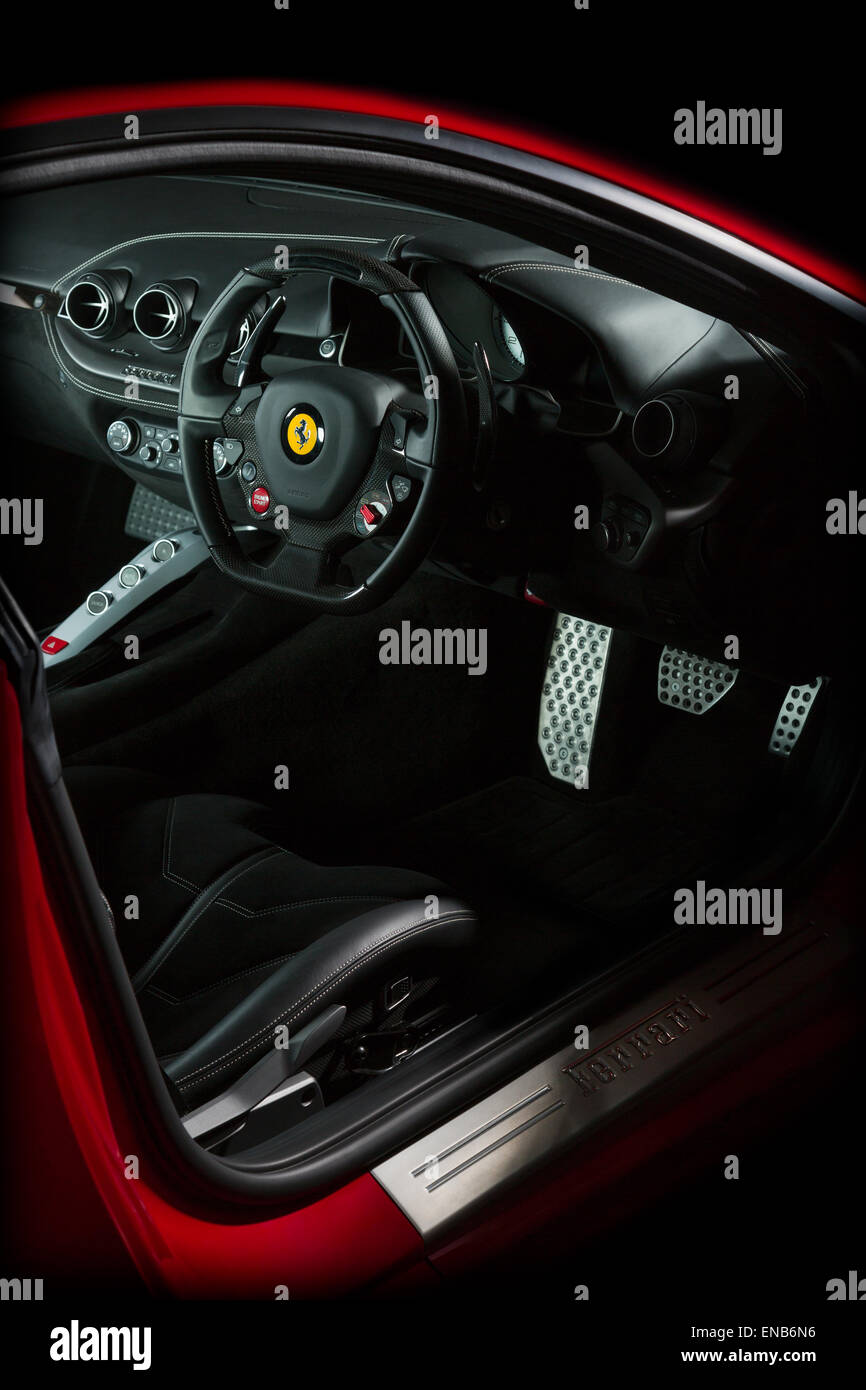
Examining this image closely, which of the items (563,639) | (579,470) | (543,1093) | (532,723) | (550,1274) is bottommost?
(550,1274)

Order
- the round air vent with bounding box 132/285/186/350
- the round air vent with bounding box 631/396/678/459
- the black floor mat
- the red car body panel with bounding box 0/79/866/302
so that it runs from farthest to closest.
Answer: the round air vent with bounding box 132/285/186/350
the black floor mat
the round air vent with bounding box 631/396/678/459
the red car body panel with bounding box 0/79/866/302

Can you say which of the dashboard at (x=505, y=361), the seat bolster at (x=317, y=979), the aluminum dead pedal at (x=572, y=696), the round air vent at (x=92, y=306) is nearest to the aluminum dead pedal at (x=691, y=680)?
the aluminum dead pedal at (x=572, y=696)

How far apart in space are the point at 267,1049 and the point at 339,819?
107 centimetres

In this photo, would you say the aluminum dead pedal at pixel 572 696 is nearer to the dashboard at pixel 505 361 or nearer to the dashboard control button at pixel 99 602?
the dashboard at pixel 505 361

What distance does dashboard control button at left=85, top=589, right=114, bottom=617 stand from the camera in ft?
8.11

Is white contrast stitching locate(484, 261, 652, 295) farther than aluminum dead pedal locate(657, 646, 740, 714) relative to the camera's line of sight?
No

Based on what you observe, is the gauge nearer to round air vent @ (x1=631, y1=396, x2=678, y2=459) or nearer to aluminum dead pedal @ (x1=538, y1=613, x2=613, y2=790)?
round air vent @ (x1=631, y1=396, x2=678, y2=459)

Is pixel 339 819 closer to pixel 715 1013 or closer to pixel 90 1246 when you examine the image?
pixel 715 1013

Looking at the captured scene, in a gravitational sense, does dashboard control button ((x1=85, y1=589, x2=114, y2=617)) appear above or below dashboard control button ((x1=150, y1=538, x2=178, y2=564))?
below

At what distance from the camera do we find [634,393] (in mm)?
1669

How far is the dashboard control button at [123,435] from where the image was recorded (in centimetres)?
246

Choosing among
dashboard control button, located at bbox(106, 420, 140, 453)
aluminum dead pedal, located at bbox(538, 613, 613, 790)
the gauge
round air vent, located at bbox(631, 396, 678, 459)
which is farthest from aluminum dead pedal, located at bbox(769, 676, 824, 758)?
dashboard control button, located at bbox(106, 420, 140, 453)

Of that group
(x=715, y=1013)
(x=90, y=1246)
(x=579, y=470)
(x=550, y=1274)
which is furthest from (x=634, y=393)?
(x=90, y=1246)

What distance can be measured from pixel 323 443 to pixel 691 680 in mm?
900
